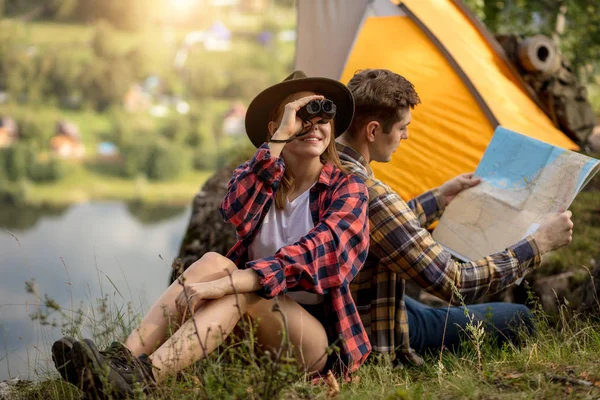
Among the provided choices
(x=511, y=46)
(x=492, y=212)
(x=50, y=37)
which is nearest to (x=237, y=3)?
(x=50, y=37)

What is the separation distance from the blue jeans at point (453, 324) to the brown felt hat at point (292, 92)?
65 centimetres

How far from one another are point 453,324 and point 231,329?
0.85 metres

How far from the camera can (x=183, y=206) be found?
42.5 feet

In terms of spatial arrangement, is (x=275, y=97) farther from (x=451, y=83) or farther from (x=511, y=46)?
(x=511, y=46)

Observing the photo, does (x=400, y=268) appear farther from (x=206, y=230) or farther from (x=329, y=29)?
(x=329, y=29)

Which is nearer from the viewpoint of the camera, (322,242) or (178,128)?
(322,242)

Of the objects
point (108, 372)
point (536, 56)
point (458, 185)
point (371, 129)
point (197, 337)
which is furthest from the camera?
point (536, 56)

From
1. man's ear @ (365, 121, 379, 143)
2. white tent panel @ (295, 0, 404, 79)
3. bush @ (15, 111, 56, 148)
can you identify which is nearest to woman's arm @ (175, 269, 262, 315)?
man's ear @ (365, 121, 379, 143)

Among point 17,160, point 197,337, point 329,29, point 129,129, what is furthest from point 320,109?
point 17,160

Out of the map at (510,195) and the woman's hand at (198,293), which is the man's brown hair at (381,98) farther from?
the woman's hand at (198,293)

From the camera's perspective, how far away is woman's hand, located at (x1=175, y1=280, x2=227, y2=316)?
1978 mm

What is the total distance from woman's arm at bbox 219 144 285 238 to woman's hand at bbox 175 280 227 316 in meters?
0.23

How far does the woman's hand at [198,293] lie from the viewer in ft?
6.49

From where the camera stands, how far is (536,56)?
4.43m
